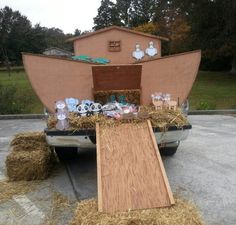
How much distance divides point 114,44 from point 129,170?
380 cm

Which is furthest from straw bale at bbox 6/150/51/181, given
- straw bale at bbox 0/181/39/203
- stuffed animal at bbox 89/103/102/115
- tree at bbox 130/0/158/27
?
tree at bbox 130/0/158/27

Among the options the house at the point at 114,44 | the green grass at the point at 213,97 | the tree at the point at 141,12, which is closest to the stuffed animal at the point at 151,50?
the house at the point at 114,44

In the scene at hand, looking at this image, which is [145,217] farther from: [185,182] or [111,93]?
[111,93]

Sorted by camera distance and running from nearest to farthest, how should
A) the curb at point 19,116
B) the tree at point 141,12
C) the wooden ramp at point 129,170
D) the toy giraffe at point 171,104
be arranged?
the wooden ramp at point 129,170
the toy giraffe at point 171,104
the curb at point 19,116
the tree at point 141,12

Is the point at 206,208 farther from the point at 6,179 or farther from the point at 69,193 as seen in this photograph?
the point at 6,179

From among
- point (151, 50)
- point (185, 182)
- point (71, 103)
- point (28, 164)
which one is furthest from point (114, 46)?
point (185, 182)

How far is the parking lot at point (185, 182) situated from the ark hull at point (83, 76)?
1.06 m

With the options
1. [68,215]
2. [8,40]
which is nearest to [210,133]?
[68,215]

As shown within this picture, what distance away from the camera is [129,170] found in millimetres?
4457

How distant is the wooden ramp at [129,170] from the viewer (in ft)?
13.3

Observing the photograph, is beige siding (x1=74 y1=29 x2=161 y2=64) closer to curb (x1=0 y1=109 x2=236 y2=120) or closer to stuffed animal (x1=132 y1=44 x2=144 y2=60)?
stuffed animal (x1=132 y1=44 x2=144 y2=60)

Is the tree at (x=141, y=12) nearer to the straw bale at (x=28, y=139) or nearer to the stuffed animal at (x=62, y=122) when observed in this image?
the straw bale at (x=28, y=139)

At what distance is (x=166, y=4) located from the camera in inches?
1476

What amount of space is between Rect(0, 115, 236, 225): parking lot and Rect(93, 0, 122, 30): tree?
68.8 meters
